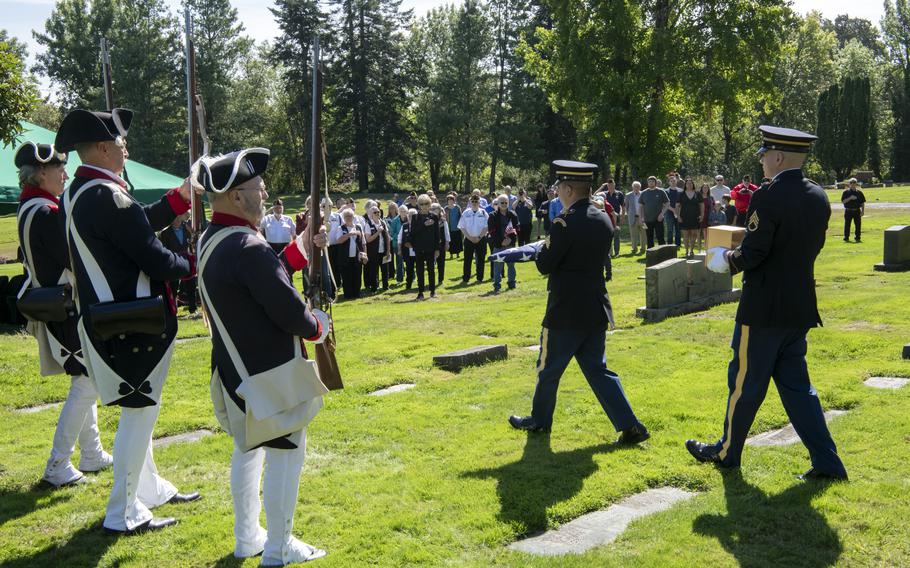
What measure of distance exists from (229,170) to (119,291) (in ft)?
4.48

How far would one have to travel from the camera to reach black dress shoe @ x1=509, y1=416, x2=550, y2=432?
701 cm

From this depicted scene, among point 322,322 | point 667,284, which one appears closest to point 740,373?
point 322,322

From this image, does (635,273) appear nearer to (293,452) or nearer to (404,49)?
(293,452)

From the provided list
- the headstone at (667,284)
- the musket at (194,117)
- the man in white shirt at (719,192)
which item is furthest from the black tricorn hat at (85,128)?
the man in white shirt at (719,192)

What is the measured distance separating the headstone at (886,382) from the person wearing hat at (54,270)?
717 centimetres

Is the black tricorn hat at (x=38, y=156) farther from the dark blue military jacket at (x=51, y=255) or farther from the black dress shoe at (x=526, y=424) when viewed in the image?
the black dress shoe at (x=526, y=424)

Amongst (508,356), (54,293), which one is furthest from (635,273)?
(54,293)

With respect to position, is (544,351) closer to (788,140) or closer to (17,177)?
(788,140)

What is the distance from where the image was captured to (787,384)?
18.6ft

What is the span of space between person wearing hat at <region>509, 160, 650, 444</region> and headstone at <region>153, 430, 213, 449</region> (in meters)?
Answer: 3.07

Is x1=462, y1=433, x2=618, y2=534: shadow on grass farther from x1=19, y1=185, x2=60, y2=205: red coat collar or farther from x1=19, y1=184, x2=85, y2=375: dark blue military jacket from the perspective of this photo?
x1=19, y1=185, x2=60, y2=205: red coat collar

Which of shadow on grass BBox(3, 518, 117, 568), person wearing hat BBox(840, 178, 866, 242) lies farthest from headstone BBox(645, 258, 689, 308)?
person wearing hat BBox(840, 178, 866, 242)

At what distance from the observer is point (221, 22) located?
64.8 m

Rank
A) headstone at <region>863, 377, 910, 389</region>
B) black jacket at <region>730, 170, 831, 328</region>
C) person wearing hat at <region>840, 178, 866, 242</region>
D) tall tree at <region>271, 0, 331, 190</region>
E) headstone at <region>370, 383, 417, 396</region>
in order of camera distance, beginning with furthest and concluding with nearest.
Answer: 1. tall tree at <region>271, 0, 331, 190</region>
2. person wearing hat at <region>840, 178, 866, 242</region>
3. headstone at <region>370, 383, 417, 396</region>
4. headstone at <region>863, 377, 910, 389</region>
5. black jacket at <region>730, 170, 831, 328</region>
